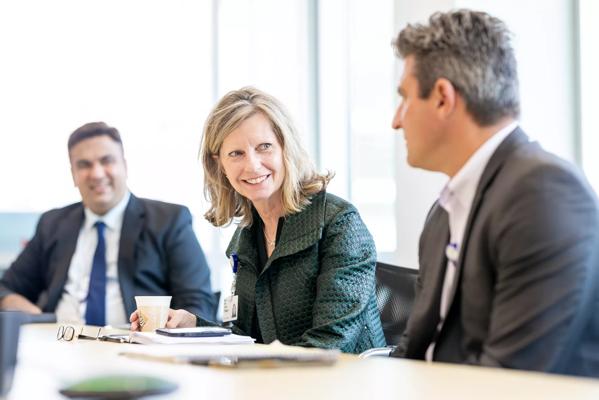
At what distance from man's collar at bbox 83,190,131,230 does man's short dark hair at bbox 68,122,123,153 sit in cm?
29

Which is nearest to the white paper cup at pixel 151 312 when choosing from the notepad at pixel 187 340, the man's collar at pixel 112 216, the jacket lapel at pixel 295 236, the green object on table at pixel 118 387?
the notepad at pixel 187 340

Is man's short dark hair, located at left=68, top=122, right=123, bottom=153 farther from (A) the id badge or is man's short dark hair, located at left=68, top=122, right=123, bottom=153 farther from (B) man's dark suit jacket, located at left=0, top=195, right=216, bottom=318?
(A) the id badge

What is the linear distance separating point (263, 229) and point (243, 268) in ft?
0.55

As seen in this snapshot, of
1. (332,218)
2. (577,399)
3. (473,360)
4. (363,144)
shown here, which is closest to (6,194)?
(363,144)

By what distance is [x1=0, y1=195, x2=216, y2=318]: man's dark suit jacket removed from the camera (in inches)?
159

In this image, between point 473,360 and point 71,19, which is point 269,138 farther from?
point 71,19

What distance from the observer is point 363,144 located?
522cm

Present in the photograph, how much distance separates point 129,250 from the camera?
4078 millimetres

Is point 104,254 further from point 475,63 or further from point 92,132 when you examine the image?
point 475,63

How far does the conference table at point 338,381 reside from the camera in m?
1.40

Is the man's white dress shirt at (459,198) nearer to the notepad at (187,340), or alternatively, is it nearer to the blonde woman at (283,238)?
the notepad at (187,340)

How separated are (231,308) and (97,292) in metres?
1.35

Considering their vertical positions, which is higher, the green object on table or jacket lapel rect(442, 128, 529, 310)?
jacket lapel rect(442, 128, 529, 310)

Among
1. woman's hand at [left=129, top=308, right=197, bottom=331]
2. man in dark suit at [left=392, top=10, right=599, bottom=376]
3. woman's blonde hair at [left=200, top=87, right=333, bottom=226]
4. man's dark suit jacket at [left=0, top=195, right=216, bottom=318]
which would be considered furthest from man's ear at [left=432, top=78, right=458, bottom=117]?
man's dark suit jacket at [left=0, top=195, right=216, bottom=318]
